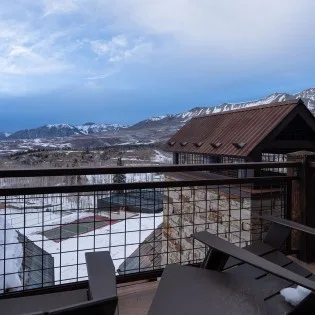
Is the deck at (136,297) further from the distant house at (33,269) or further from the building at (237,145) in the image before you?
the building at (237,145)

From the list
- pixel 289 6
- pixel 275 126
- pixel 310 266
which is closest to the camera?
pixel 310 266

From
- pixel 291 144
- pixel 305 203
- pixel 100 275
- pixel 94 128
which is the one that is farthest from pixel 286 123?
pixel 94 128

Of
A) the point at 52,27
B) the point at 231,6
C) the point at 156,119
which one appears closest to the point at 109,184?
the point at 231,6

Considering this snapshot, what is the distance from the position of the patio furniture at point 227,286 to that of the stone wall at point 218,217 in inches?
13.6

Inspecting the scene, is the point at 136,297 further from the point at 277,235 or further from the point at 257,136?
the point at 257,136

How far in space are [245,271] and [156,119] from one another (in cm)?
4975

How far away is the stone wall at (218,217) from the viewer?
3.32m

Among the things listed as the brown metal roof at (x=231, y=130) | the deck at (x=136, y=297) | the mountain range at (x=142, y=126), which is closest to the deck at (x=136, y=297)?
the deck at (x=136, y=297)

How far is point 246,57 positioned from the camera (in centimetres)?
2228

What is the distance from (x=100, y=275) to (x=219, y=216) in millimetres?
7450

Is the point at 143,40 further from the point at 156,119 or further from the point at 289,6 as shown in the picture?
the point at 156,119

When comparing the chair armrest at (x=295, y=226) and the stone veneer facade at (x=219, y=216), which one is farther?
the stone veneer facade at (x=219, y=216)

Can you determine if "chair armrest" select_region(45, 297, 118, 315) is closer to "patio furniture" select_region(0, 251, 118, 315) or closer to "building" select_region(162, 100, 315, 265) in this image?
"patio furniture" select_region(0, 251, 118, 315)

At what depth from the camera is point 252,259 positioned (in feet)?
4.87
